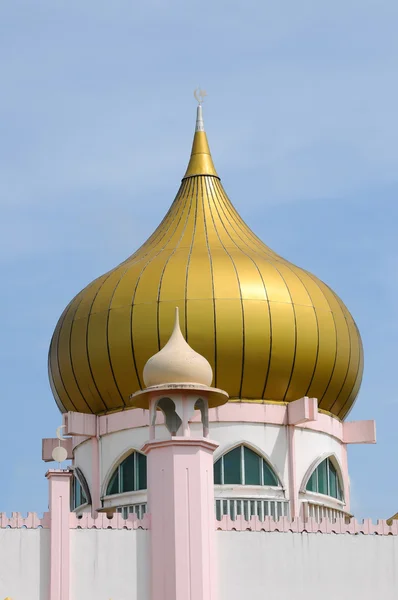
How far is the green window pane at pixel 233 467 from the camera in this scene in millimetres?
33844

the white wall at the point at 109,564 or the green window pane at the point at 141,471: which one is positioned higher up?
the green window pane at the point at 141,471

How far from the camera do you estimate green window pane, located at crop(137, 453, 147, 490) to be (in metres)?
34.1

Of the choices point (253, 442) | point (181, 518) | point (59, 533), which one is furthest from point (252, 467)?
point (59, 533)

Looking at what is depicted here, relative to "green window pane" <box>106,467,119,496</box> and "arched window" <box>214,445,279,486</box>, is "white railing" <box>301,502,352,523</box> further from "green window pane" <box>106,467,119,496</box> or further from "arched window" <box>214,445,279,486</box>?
"green window pane" <box>106,467,119,496</box>

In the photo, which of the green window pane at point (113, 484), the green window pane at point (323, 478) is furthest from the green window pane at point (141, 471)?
the green window pane at point (323, 478)

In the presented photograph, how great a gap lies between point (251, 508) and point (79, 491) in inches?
163

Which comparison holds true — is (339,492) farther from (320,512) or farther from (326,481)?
(320,512)

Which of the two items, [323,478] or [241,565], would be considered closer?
[241,565]

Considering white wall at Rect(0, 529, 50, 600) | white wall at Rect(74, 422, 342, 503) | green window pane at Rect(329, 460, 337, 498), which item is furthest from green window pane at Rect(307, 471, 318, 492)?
white wall at Rect(0, 529, 50, 600)

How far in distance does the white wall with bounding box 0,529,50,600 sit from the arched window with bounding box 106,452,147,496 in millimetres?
4907

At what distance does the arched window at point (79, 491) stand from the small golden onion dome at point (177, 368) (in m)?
5.22

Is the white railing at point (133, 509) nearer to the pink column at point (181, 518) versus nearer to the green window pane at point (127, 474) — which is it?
the green window pane at point (127, 474)

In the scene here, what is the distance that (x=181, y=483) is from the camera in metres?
29.8

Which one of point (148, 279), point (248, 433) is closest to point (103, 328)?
point (148, 279)
